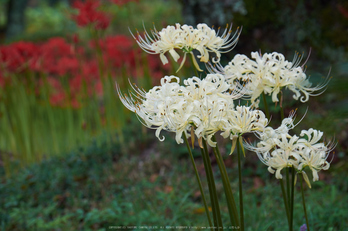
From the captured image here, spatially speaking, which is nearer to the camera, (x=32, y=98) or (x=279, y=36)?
(x=279, y=36)

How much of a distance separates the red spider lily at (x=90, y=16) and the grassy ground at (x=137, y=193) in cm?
129

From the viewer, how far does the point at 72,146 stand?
14.1 feet

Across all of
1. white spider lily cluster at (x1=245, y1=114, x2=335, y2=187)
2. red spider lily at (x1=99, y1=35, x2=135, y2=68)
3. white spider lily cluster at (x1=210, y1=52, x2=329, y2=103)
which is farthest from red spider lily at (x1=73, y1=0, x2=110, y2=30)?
white spider lily cluster at (x1=245, y1=114, x2=335, y2=187)

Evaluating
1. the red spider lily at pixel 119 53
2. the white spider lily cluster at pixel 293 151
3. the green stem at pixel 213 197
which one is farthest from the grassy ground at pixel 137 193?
the red spider lily at pixel 119 53

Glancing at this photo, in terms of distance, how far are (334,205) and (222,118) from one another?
1.59 metres

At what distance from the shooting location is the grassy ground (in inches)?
94.2

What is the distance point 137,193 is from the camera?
298 centimetres

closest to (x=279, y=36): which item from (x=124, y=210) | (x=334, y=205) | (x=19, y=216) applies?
(x=334, y=205)

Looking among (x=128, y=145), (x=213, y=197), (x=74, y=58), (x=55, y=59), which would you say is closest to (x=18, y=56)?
(x=74, y=58)

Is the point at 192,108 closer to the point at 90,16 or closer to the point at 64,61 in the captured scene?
the point at 90,16

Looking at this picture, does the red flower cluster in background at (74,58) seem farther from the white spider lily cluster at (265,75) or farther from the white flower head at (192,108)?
the white flower head at (192,108)

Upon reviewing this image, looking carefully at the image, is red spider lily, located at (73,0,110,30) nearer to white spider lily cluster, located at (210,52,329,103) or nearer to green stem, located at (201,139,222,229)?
white spider lily cluster, located at (210,52,329,103)

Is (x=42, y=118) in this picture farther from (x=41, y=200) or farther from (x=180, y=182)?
(x=180, y=182)

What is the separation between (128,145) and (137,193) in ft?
3.71
